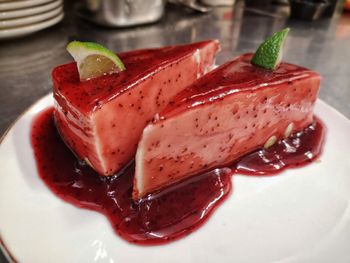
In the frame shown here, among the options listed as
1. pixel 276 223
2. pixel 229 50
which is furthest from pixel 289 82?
pixel 229 50

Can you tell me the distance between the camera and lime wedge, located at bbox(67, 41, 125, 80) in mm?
1414

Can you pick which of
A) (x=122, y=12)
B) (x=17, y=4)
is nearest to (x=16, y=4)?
(x=17, y=4)

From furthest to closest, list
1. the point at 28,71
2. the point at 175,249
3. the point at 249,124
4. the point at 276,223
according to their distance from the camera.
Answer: the point at 28,71, the point at 249,124, the point at 276,223, the point at 175,249

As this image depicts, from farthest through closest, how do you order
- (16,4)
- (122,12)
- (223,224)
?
(122,12), (16,4), (223,224)

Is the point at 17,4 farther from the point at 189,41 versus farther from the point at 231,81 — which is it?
the point at 231,81

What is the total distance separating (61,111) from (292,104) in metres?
0.99

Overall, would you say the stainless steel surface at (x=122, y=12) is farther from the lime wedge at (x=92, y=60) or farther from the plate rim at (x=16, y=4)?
the lime wedge at (x=92, y=60)

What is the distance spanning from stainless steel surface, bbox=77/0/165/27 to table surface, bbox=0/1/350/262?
0.26 feet

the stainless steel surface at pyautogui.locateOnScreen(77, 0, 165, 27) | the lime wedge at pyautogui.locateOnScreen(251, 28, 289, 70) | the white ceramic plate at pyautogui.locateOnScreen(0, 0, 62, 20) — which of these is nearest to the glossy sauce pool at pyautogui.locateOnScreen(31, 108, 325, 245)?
the lime wedge at pyautogui.locateOnScreen(251, 28, 289, 70)

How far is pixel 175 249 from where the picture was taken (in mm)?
1195

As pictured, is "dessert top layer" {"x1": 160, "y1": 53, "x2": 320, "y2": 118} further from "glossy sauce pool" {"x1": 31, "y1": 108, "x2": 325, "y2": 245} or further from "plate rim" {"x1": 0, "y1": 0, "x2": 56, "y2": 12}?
"plate rim" {"x1": 0, "y1": 0, "x2": 56, "y2": 12}

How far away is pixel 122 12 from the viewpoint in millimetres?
3006

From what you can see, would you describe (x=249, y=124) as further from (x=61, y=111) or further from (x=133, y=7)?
(x=133, y=7)

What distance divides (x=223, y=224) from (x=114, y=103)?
1.91ft
